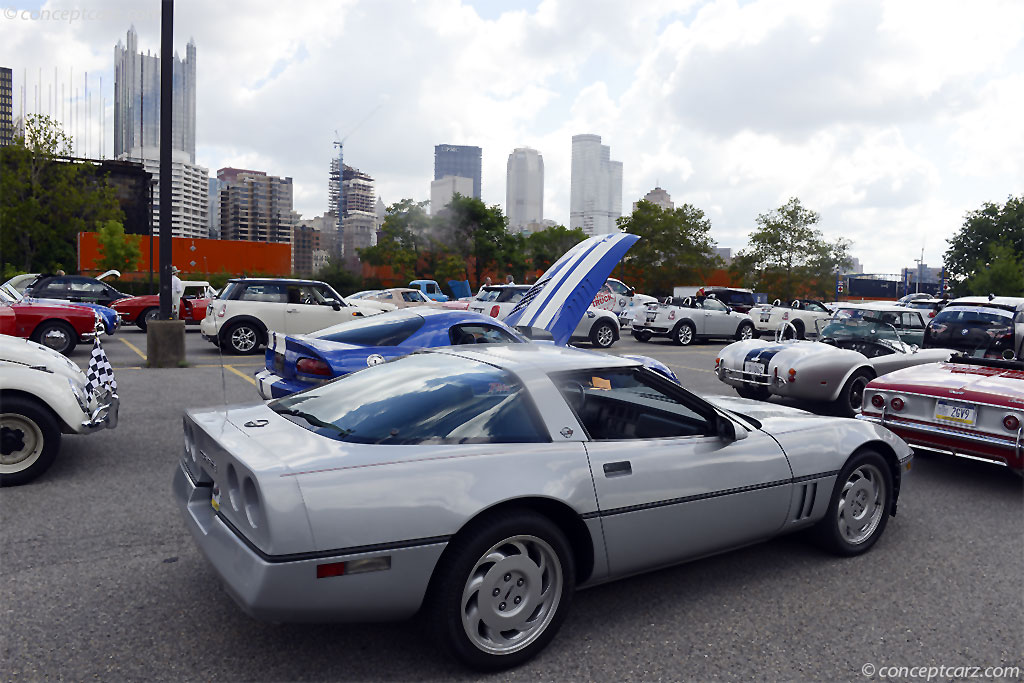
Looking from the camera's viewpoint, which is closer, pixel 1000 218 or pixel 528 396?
pixel 528 396

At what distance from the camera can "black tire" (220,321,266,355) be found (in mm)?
→ 14625

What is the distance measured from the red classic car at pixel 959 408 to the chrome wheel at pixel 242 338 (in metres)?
11.6

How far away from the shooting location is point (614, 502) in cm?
328

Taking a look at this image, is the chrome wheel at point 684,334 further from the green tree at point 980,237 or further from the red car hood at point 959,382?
the green tree at point 980,237

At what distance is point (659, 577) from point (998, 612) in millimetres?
1646

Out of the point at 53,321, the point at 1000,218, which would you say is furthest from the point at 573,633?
the point at 1000,218

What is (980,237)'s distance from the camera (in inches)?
2653

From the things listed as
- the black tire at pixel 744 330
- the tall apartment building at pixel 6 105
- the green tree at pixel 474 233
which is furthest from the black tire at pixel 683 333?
the tall apartment building at pixel 6 105

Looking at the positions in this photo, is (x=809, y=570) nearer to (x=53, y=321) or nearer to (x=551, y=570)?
(x=551, y=570)

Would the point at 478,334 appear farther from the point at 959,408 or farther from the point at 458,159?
the point at 458,159

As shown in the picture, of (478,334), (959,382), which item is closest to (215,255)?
(478,334)

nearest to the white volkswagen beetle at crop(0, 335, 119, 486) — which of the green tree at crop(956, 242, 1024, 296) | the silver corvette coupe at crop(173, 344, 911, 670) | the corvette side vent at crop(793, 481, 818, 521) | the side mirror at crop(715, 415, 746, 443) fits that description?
the silver corvette coupe at crop(173, 344, 911, 670)

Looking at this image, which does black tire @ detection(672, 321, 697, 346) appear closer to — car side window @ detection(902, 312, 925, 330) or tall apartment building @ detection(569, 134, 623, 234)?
car side window @ detection(902, 312, 925, 330)

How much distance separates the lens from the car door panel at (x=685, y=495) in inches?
131
